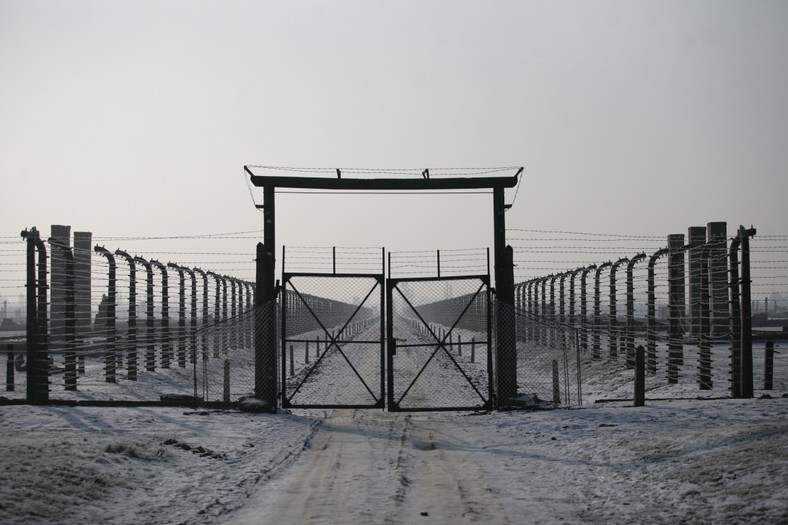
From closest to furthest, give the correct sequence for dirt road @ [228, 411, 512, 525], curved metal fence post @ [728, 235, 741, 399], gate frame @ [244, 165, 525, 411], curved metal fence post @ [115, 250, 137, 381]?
dirt road @ [228, 411, 512, 525], curved metal fence post @ [728, 235, 741, 399], gate frame @ [244, 165, 525, 411], curved metal fence post @ [115, 250, 137, 381]

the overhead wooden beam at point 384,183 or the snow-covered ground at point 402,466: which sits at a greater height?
the overhead wooden beam at point 384,183

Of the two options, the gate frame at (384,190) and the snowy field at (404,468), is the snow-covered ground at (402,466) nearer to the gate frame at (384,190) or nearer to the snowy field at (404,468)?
the snowy field at (404,468)

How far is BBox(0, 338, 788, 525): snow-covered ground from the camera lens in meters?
6.50

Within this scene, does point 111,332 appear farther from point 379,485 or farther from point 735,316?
point 735,316

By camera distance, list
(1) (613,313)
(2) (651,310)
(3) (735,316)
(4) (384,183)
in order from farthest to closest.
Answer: (1) (613,313)
(2) (651,310)
(4) (384,183)
(3) (735,316)

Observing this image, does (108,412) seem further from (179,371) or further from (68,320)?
(179,371)

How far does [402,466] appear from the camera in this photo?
860cm

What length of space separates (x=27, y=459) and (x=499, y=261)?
8.86m

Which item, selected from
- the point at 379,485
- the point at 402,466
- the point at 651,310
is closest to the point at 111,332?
the point at 402,466

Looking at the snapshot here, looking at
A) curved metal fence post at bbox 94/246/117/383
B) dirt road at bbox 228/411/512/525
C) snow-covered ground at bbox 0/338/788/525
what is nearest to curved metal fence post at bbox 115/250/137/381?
curved metal fence post at bbox 94/246/117/383

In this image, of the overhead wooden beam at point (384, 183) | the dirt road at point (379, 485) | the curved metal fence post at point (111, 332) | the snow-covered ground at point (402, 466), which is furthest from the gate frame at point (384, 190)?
the curved metal fence post at point (111, 332)

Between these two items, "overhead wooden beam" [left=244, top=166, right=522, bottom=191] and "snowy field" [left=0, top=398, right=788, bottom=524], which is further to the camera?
"overhead wooden beam" [left=244, top=166, right=522, bottom=191]

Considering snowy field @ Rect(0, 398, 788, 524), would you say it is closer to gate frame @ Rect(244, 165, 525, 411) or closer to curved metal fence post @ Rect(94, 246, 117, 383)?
gate frame @ Rect(244, 165, 525, 411)

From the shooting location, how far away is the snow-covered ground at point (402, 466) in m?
6.50
